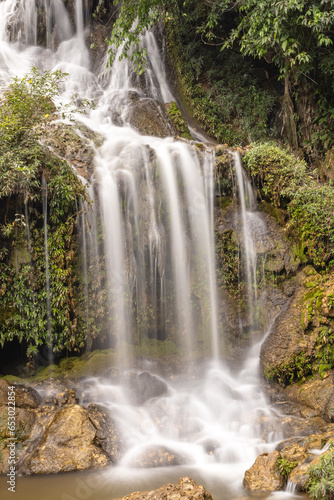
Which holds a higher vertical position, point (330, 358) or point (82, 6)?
point (82, 6)

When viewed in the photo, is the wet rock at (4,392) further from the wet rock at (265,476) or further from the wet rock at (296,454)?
the wet rock at (296,454)

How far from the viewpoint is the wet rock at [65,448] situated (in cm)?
505

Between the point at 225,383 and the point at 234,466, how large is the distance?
215 centimetres

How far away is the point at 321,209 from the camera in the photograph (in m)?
7.84

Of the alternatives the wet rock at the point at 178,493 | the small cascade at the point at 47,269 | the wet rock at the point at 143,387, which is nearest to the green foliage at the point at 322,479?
the wet rock at the point at 178,493

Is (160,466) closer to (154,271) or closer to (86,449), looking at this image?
(86,449)

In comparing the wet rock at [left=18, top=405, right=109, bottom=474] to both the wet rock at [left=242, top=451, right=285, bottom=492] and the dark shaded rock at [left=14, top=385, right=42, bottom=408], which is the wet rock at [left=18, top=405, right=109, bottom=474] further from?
the wet rock at [left=242, top=451, right=285, bottom=492]

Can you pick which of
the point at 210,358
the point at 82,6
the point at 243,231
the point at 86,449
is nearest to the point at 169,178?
the point at 243,231

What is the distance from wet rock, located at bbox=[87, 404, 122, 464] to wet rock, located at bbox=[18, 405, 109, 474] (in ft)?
0.34

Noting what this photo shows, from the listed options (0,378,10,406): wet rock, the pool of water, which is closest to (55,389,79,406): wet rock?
(0,378,10,406): wet rock

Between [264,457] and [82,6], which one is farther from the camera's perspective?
[82,6]

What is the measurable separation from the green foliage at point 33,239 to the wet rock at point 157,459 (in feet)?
9.98

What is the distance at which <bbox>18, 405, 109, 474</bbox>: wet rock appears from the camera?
16.6 feet

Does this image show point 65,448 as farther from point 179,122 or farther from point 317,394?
point 179,122
